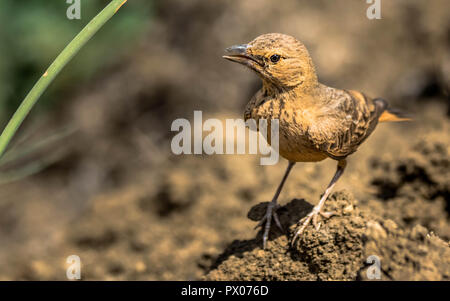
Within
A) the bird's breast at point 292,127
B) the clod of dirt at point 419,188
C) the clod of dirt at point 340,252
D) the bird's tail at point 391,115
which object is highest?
the bird's tail at point 391,115

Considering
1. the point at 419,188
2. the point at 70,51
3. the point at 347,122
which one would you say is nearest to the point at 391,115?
the point at 419,188

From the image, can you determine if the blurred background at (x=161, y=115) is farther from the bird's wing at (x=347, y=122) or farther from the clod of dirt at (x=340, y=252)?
the clod of dirt at (x=340, y=252)

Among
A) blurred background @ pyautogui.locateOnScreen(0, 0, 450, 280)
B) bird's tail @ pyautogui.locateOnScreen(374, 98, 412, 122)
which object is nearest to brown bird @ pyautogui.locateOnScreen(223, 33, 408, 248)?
bird's tail @ pyautogui.locateOnScreen(374, 98, 412, 122)

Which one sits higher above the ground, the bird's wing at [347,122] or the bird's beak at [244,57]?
the bird's beak at [244,57]

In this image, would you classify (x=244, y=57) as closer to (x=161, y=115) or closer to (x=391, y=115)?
(x=391, y=115)

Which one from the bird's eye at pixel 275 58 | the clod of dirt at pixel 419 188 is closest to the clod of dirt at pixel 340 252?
the clod of dirt at pixel 419 188

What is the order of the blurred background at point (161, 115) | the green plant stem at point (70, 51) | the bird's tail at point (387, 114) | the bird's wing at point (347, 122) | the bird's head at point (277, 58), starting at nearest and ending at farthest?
the green plant stem at point (70, 51)
the bird's head at point (277, 58)
the bird's wing at point (347, 122)
the bird's tail at point (387, 114)
the blurred background at point (161, 115)

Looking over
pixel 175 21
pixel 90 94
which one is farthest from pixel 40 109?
pixel 175 21
